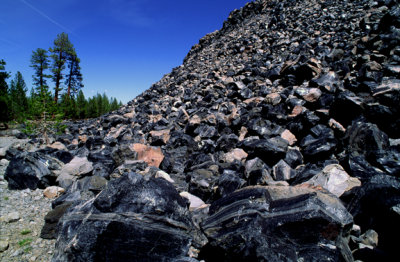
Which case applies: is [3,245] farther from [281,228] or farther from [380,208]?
[380,208]

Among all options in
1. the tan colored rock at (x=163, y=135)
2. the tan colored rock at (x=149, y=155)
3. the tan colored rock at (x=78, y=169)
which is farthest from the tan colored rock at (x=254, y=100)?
the tan colored rock at (x=78, y=169)

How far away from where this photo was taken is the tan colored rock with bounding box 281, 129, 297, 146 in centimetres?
504

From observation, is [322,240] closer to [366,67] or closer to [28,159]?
[366,67]

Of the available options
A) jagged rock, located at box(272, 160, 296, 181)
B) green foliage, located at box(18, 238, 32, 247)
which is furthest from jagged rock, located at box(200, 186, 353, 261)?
green foliage, located at box(18, 238, 32, 247)

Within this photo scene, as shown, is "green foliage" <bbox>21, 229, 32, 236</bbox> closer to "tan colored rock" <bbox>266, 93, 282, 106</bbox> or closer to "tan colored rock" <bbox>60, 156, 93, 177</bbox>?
"tan colored rock" <bbox>60, 156, 93, 177</bbox>

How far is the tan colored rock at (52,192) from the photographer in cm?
482

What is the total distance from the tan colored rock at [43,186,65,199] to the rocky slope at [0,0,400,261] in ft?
0.63

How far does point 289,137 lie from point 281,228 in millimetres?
3394

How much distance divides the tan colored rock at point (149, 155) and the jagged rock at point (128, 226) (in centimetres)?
287

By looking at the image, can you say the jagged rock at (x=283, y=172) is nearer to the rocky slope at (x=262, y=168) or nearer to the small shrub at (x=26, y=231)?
the rocky slope at (x=262, y=168)

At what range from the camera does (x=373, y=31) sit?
23.4 feet

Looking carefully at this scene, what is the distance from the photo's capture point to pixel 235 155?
5.16m

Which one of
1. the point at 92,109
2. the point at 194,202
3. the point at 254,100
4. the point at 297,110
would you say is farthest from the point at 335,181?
the point at 92,109

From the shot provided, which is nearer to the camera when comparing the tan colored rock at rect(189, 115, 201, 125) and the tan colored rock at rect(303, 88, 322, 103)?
the tan colored rock at rect(303, 88, 322, 103)
